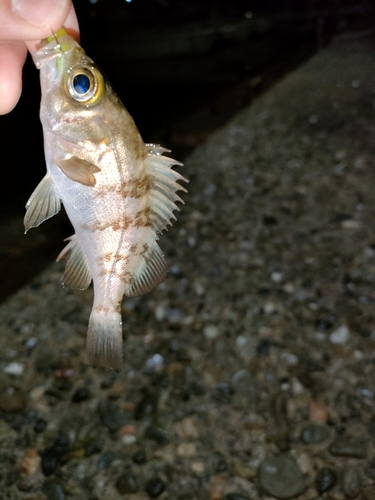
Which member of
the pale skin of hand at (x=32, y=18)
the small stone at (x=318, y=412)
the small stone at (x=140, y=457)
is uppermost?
the pale skin of hand at (x=32, y=18)

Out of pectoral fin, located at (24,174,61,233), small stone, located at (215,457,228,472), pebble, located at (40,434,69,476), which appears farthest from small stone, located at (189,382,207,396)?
pectoral fin, located at (24,174,61,233)

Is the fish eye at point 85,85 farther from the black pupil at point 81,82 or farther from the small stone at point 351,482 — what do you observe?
the small stone at point 351,482

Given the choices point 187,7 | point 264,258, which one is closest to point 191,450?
point 264,258

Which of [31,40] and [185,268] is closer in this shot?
[31,40]

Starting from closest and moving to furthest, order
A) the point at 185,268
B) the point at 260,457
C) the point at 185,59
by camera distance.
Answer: the point at 260,457, the point at 185,268, the point at 185,59

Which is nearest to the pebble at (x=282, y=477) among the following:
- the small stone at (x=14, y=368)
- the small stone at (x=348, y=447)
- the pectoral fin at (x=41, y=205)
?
the small stone at (x=348, y=447)

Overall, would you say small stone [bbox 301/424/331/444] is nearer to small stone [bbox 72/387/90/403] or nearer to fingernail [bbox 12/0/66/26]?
small stone [bbox 72/387/90/403]

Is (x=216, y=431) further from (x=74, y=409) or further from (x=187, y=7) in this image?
(x=187, y=7)
